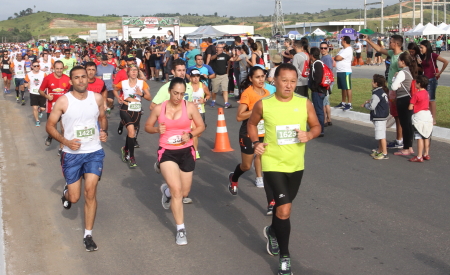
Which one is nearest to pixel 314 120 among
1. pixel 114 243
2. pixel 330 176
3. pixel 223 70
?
pixel 114 243

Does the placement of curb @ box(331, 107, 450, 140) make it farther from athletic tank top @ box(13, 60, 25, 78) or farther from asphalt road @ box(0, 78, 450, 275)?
athletic tank top @ box(13, 60, 25, 78)

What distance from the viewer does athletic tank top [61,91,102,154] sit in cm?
575

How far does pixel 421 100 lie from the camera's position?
8.92m

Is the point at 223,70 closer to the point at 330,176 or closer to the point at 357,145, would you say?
the point at 357,145

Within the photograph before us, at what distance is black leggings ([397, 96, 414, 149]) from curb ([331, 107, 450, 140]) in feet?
5.51

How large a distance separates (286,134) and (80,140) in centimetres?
230

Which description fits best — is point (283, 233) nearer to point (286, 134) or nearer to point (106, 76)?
point (286, 134)

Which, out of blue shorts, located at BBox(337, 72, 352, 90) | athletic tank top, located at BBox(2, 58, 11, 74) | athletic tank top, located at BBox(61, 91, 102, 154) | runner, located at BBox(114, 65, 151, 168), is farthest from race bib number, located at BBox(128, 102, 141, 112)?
athletic tank top, located at BBox(2, 58, 11, 74)

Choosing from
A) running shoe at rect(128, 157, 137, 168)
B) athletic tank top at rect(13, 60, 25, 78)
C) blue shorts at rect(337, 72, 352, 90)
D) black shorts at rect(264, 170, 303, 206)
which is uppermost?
athletic tank top at rect(13, 60, 25, 78)

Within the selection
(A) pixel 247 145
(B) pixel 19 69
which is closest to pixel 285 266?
(A) pixel 247 145

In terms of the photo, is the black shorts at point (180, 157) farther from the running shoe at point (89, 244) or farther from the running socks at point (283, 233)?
the running socks at point (283, 233)

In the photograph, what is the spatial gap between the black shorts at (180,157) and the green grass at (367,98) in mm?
7254

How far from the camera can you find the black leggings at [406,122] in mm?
9420

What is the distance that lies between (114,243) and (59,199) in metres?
2.20
